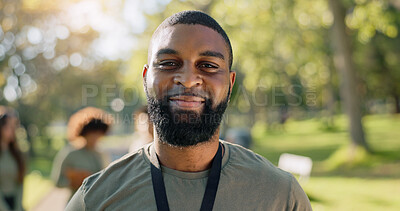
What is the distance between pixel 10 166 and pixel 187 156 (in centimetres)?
395

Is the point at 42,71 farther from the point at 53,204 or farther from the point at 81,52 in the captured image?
the point at 53,204

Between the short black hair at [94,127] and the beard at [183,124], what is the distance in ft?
11.2

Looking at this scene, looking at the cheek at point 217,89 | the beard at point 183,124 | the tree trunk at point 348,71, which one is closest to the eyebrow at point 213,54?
the cheek at point 217,89

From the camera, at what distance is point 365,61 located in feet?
97.6

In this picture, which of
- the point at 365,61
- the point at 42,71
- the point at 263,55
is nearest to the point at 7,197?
the point at 263,55

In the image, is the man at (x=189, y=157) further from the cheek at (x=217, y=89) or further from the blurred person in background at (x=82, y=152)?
the blurred person in background at (x=82, y=152)

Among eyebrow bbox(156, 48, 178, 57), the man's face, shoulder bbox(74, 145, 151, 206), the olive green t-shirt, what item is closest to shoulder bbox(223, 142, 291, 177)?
the olive green t-shirt

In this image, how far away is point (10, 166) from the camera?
4.99 metres

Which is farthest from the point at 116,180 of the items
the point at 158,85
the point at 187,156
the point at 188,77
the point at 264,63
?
the point at 264,63

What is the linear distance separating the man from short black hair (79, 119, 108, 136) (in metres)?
3.31

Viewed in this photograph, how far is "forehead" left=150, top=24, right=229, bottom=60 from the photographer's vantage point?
1870 millimetres

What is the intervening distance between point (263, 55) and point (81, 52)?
12599 mm

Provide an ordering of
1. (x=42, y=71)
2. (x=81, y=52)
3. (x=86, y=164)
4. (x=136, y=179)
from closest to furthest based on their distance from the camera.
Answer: (x=136, y=179) → (x=86, y=164) → (x=42, y=71) → (x=81, y=52)

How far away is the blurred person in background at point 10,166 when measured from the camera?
4.89 m
